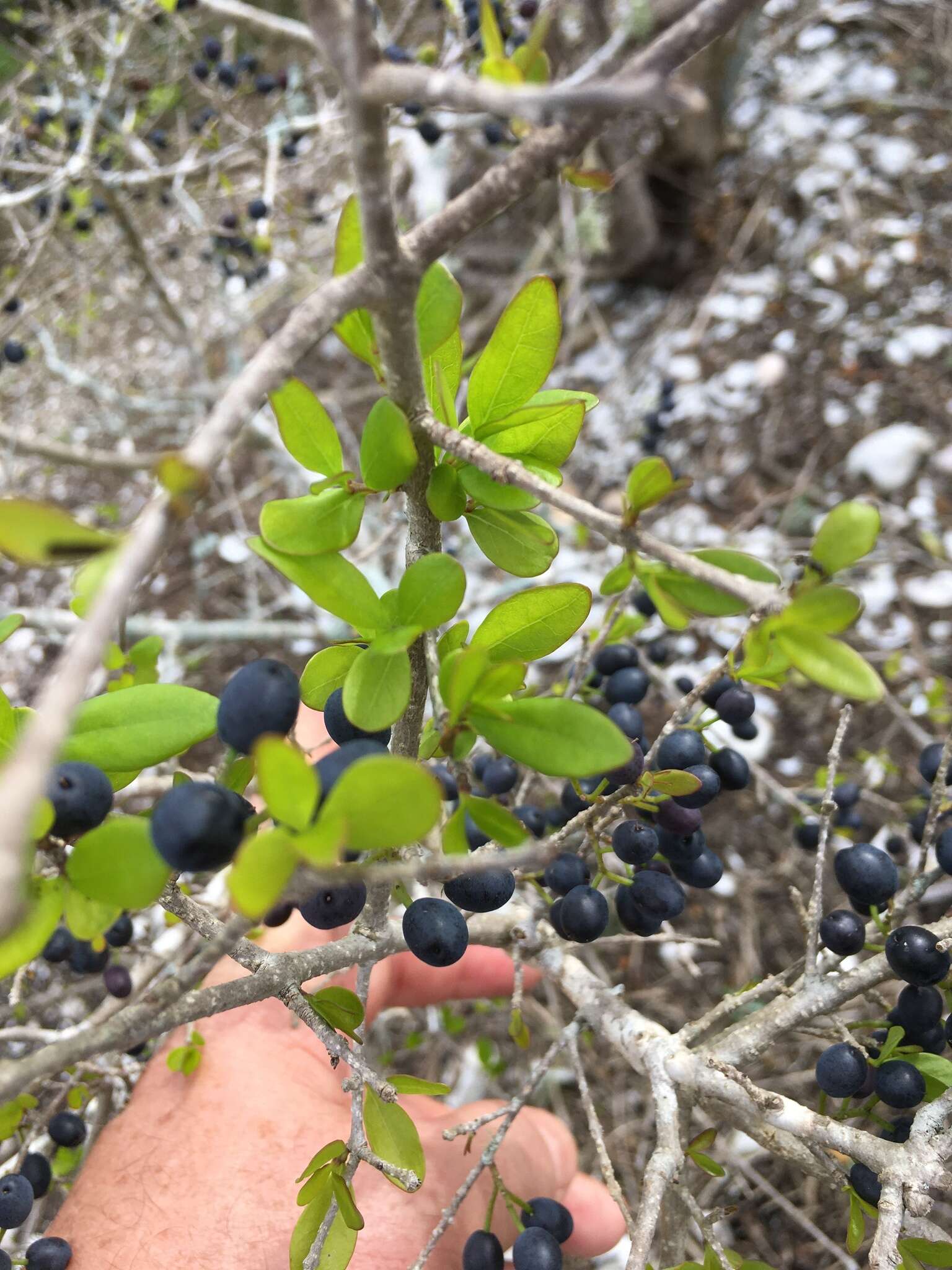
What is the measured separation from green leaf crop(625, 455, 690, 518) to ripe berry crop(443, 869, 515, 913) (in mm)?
317

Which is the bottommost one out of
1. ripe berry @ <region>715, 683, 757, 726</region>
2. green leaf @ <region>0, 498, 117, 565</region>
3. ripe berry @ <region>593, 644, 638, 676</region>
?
ripe berry @ <region>593, 644, 638, 676</region>

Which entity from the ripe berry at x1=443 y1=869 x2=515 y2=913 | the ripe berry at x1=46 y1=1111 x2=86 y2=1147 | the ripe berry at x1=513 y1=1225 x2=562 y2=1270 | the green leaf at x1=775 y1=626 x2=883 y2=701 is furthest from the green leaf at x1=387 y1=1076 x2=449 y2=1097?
the ripe berry at x1=46 y1=1111 x2=86 y2=1147

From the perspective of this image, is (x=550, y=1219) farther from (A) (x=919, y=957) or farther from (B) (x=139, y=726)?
(B) (x=139, y=726)

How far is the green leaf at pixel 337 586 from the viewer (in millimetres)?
469

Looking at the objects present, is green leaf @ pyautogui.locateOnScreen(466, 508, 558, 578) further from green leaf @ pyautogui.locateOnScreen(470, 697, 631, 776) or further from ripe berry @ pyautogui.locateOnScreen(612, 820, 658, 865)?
ripe berry @ pyautogui.locateOnScreen(612, 820, 658, 865)

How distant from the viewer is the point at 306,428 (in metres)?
0.50

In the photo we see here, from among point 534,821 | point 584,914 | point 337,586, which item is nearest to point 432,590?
point 337,586

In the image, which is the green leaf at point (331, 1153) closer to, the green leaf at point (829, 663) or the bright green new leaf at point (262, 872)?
the bright green new leaf at point (262, 872)

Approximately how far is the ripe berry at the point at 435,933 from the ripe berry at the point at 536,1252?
1.23 feet

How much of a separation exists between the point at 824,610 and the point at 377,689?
0.81ft

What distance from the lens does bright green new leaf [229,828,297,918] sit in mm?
338

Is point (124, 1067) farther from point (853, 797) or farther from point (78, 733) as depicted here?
point (853, 797)

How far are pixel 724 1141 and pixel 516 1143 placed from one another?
0.61 meters

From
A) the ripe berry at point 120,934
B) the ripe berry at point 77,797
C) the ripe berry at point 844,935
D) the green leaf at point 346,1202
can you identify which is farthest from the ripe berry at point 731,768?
the ripe berry at point 120,934
